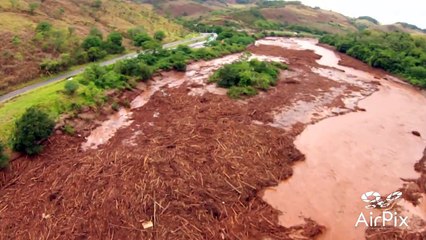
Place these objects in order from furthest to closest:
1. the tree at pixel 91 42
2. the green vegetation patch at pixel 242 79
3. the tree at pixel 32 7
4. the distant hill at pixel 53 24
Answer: the tree at pixel 32 7 → the tree at pixel 91 42 → the distant hill at pixel 53 24 → the green vegetation patch at pixel 242 79

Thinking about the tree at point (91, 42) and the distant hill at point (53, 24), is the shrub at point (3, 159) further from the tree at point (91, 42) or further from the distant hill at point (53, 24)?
the tree at point (91, 42)

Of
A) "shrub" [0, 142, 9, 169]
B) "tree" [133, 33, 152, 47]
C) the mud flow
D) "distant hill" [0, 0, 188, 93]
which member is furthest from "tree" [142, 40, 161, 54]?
"shrub" [0, 142, 9, 169]

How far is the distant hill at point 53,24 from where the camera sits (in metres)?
32.7

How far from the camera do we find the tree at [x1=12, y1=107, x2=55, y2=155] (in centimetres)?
1972

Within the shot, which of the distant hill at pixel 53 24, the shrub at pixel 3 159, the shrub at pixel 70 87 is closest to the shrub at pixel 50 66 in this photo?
the distant hill at pixel 53 24

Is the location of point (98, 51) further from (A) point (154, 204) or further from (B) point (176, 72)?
(A) point (154, 204)

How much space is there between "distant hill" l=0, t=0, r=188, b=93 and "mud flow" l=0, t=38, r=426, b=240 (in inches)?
416

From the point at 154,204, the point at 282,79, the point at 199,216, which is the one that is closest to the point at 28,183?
the point at 154,204

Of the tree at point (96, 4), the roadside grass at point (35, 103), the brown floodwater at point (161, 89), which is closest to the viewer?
the roadside grass at point (35, 103)

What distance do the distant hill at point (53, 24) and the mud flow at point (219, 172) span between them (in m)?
10.6

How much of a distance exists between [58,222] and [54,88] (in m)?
15.9

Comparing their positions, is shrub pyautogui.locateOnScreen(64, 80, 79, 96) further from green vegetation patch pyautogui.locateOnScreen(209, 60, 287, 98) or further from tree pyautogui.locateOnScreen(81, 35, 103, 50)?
tree pyautogui.locateOnScreen(81, 35, 103, 50)

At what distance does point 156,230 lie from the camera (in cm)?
1466

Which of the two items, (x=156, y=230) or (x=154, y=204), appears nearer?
(x=156, y=230)
